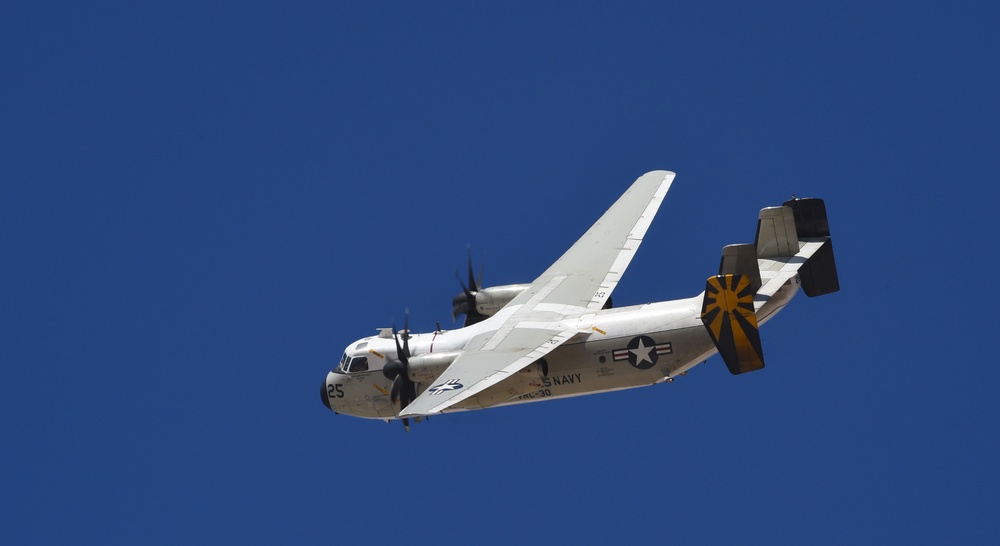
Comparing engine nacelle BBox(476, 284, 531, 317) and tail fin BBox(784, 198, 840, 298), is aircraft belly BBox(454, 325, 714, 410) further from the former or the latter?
engine nacelle BBox(476, 284, 531, 317)

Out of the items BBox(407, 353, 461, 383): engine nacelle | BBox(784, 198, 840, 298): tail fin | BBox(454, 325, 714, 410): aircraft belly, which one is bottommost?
BBox(454, 325, 714, 410): aircraft belly

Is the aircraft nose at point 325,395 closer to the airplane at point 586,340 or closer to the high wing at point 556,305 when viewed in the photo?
the airplane at point 586,340

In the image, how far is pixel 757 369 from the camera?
4375 centimetres

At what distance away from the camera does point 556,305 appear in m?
49.8

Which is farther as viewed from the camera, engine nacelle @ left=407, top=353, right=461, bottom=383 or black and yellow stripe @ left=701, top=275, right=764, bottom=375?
engine nacelle @ left=407, top=353, right=461, bottom=383

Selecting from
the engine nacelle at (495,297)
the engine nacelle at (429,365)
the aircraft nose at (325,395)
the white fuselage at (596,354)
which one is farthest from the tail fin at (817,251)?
the aircraft nose at (325,395)

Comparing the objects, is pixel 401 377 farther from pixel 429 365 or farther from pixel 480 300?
pixel 480 300

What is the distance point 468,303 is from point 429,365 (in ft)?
19.6

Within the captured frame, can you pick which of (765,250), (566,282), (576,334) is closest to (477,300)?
(566,282)

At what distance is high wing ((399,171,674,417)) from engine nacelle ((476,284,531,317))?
0.72m

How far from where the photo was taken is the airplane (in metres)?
43.8

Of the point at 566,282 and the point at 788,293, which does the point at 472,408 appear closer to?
the point at 566,282

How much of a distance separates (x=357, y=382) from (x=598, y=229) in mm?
11179

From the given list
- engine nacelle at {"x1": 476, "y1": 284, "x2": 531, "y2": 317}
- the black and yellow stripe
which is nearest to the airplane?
the black and yellow stripe
